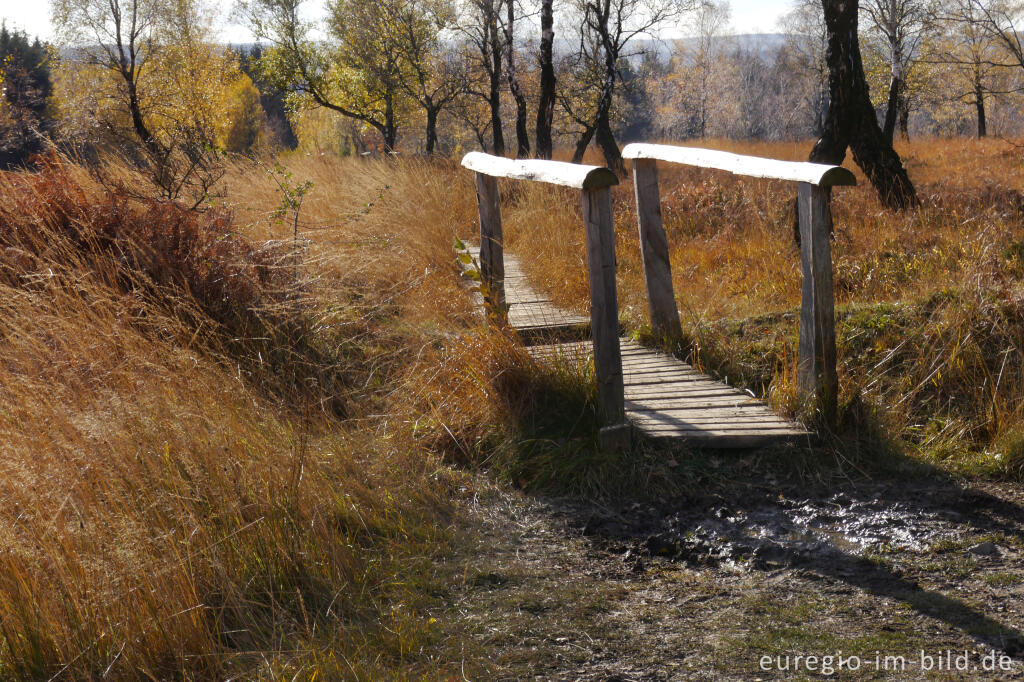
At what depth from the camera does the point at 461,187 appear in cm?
1130

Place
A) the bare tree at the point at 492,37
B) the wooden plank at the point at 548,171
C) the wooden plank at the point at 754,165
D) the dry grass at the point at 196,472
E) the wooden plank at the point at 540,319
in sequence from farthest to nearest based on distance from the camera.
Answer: the bare tree at the point at 492,37
the wooden plank at the point at 540,319
the wooden plank at the point at 548,171
the wooden plank at the point at 754,165
the dry grass at the point at 196,472

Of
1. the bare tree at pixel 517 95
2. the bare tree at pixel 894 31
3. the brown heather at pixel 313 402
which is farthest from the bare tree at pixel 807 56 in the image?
the brown heather at pixel 313 402

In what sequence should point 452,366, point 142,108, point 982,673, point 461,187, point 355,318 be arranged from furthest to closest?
point 142,108
point 461,187
point 355,318
point 452,366
point 982,673

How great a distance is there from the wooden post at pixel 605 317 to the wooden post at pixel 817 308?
0.83 metres

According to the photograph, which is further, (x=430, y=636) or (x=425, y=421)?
(x=425, y=421)

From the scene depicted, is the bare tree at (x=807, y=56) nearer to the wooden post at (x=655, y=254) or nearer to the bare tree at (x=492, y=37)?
the bare tree at (x=492, y=37)

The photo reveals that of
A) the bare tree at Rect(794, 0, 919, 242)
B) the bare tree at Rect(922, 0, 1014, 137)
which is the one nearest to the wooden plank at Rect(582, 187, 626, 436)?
the bare tree at Rect(794, 0, 919, 242)

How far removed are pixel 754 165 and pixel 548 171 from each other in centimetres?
99

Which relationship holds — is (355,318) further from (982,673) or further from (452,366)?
(982,673)

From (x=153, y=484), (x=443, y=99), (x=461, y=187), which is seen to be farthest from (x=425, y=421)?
(x=443, y=99)

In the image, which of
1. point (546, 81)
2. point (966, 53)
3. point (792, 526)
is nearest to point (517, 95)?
point (546, 81)

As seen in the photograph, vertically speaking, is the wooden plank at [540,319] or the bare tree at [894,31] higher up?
the bare tree at [894,31]

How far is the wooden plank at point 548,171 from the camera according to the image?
3.65 metres

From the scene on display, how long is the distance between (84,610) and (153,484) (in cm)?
63
